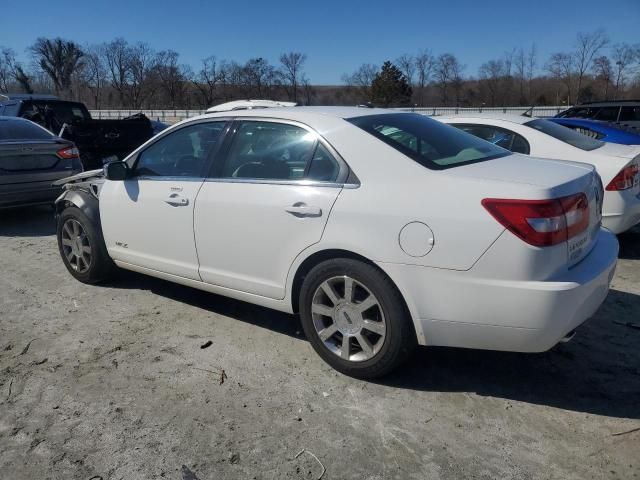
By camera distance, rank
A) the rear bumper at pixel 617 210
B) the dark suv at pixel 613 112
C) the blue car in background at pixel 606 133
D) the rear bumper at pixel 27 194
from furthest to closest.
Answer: the dark suv at pixel 613 112, the rear bumper at pixel 27 194, the blue car in background at pixel 606 133, the rear bumper at pixel 617 210

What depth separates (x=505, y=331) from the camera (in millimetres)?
2602

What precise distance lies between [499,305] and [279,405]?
4.32 feet

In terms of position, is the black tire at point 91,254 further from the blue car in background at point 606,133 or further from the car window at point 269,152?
the blue car in background at point 606,133

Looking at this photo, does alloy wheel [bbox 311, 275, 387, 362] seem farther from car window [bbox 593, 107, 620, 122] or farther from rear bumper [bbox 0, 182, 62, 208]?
car window [bbox 593, 107, 620, 122]

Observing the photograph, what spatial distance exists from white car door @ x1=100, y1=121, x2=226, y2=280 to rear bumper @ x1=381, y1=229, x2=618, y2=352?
1.68 m

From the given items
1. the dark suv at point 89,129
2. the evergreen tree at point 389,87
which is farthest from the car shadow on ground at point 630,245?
the evergreen tree at point 389,87

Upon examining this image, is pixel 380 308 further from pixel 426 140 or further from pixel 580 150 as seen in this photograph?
pixel 580 150

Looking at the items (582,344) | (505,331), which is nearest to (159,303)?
(505,331)

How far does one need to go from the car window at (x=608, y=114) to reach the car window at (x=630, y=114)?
0.14 metres

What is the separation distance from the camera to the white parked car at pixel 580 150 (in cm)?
507

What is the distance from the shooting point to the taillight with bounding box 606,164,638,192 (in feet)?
16.6

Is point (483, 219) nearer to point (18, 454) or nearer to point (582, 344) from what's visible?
point (582, 344)

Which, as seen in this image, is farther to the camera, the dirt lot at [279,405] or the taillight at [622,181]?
the taillight at [622,181]

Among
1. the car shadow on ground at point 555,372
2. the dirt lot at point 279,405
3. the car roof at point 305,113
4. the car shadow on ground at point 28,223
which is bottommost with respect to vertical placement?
the car shadow on ground at point 555,372
